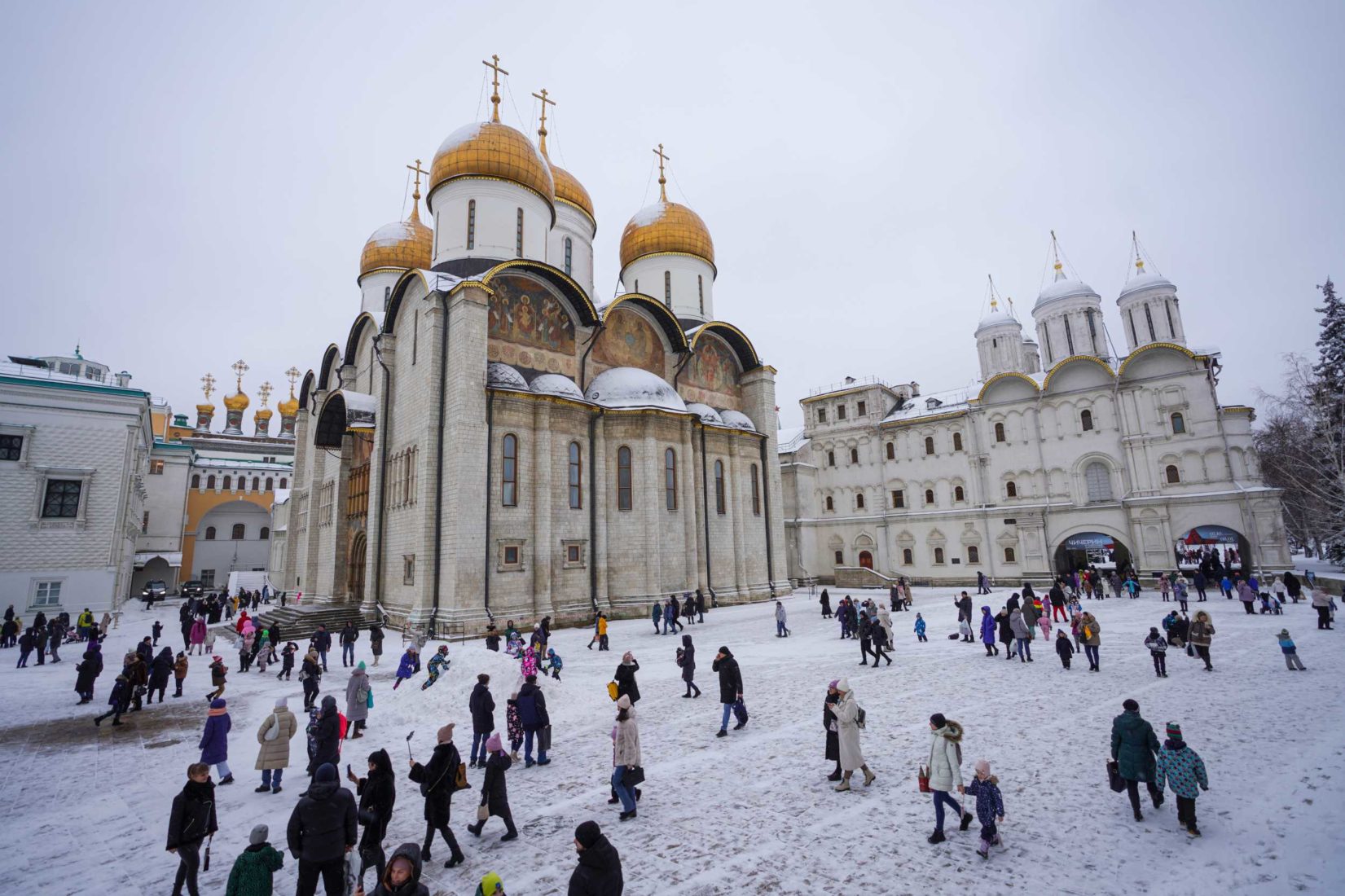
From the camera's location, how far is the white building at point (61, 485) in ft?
73.0

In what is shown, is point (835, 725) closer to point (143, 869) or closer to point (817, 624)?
point (143, 869)

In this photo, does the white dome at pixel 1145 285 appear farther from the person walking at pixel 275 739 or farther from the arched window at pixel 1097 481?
the person walking at pixel 275 739

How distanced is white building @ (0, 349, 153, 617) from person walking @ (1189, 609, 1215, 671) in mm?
32969

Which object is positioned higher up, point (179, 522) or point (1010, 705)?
point (179, 522)


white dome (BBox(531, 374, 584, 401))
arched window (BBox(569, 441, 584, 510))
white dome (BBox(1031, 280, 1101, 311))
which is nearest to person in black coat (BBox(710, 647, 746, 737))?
arched window (BBox(569, 441, 584, 510))

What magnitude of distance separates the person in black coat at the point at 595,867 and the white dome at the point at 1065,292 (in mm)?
42184

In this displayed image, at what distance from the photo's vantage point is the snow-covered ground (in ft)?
17.0

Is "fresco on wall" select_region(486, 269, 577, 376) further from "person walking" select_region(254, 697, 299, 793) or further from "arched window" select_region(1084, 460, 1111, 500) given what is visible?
"arched window" select_region(1084, 460, 1111, 500)

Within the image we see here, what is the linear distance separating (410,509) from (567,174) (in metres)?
19.6

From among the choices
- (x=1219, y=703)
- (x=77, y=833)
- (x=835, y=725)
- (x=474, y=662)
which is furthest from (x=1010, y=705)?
(x=77, y=833)

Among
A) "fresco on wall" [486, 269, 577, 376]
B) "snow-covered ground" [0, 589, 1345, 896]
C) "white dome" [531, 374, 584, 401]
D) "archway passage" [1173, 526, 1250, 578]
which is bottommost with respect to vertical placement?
"snow-covered ground" [0, 589, 1345, 896]

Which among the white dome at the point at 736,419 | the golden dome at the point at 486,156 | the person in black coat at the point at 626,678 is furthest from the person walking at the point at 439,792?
the white dome at the point at 736,419

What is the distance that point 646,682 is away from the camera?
12.5 m

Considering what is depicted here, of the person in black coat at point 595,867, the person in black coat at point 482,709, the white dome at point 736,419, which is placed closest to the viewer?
the person in black coat at point 595,867
